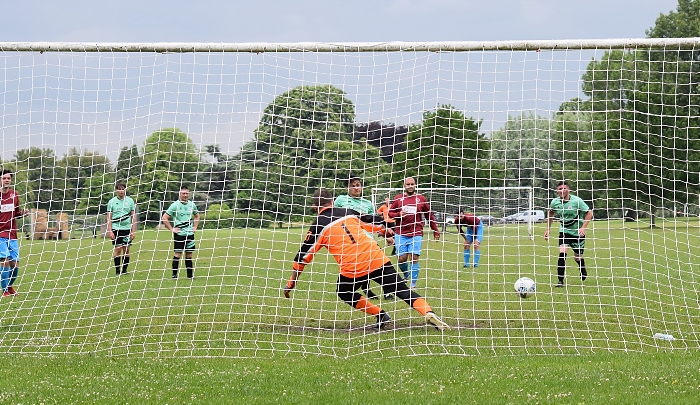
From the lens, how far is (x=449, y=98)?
8.48m

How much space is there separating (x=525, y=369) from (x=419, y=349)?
146cm

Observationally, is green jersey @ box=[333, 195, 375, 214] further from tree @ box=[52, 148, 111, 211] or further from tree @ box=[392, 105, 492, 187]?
tree @ box=[52, 148, 111, 211]

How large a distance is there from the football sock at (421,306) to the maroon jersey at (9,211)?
627 cm

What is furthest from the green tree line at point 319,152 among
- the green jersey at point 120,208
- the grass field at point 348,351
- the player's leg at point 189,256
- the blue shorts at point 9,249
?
the green jersey at point 120,208

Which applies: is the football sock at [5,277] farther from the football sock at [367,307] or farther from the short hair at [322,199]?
the football sock at [367,307]

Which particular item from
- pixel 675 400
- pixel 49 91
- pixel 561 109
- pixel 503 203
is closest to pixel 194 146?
pixel 49 91

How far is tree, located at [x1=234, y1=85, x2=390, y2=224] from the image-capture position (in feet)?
28.8

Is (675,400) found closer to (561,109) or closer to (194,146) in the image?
(561,109)

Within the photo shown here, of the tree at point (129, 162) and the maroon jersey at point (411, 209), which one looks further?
the maroon jersey at point (411, 209)

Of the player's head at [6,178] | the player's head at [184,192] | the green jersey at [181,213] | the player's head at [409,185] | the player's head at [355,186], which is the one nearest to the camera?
the player's head at [355,186]

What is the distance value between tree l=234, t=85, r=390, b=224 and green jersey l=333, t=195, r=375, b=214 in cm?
88

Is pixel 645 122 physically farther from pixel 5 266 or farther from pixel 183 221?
pixel 5 266

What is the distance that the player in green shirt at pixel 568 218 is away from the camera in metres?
12.4

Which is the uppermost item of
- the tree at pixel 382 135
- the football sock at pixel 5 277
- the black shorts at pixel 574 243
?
the tree at pixel 382 135
